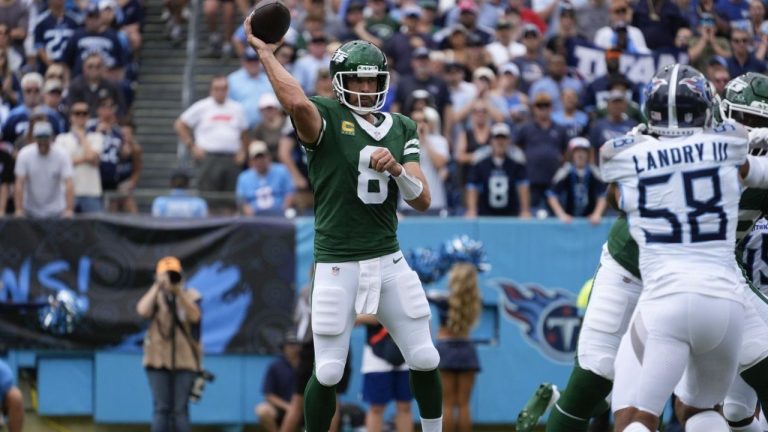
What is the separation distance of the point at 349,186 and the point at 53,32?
9.13m

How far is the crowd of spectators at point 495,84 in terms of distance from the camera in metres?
13.0

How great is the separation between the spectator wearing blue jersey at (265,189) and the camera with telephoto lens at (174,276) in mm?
1745

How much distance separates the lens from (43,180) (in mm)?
12672

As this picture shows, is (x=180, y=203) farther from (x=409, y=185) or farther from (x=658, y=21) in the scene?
(x=409, y=185)

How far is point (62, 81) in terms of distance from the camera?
574 inches

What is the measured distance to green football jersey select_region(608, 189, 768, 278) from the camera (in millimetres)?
6965

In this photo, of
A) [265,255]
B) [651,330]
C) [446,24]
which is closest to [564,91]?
[446,24]

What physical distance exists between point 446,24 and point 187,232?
497 cm

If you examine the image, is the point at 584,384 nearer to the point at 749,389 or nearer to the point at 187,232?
the point at 749,389

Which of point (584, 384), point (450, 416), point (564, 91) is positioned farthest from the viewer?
point (564, 91)

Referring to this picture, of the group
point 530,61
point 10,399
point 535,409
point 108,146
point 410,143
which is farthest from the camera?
point 530,61

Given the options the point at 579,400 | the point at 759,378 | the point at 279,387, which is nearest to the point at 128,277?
the point at 279,387

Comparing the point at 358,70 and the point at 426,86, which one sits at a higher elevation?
the point at 426,86

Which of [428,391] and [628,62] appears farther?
[628,62]
